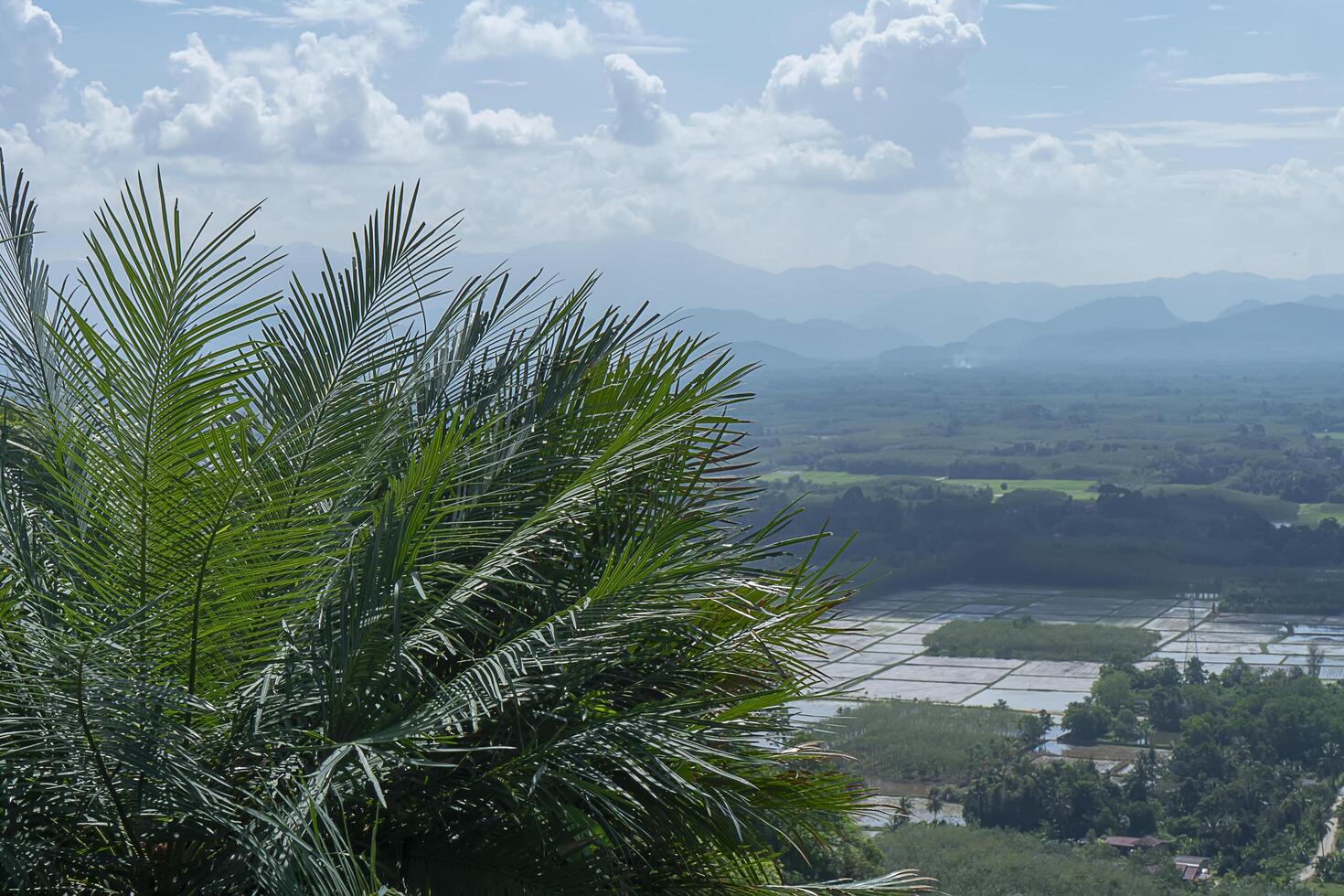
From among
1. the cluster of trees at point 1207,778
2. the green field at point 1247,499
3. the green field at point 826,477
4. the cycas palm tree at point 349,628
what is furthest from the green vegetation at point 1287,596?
the cycas palm tree at point 349,628

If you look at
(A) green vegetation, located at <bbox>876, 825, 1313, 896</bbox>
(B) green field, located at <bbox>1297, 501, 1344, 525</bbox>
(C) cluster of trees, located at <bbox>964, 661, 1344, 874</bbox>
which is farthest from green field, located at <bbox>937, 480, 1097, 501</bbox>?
(A) green vegetation, located at <bbox>876, 825, 1313, 896</bbox>

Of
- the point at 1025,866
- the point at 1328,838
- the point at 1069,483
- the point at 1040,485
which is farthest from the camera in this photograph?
the point at 1069,483

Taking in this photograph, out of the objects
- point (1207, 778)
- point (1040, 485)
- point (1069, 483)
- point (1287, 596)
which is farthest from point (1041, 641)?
point (1069, 483)

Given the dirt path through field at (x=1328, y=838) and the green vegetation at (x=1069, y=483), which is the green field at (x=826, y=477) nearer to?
the green vegetation at (x=1069, y=483)

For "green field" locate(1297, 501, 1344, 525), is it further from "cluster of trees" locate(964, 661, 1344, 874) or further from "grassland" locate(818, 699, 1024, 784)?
"grassland" locate(818, 699, 1024, 784)

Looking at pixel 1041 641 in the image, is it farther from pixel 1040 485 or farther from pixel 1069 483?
pixel 1069 483

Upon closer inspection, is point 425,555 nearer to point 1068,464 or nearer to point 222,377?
point 222,377
